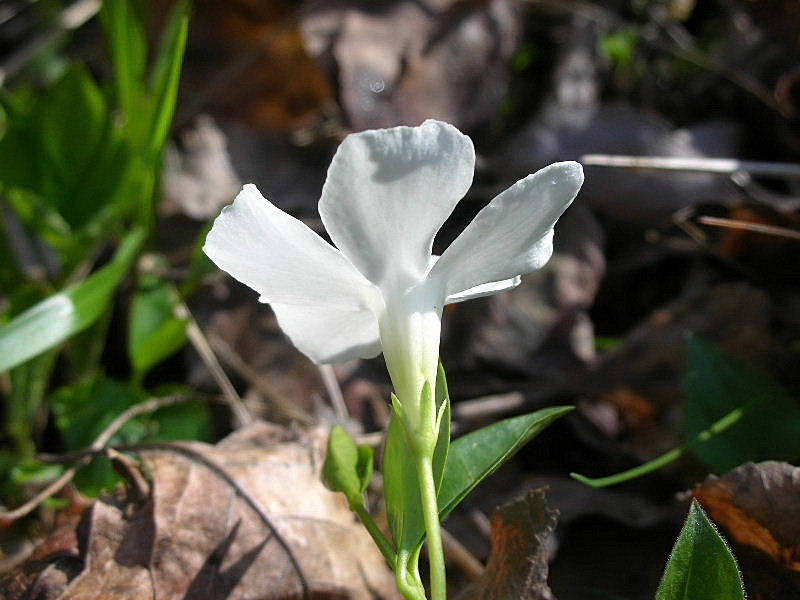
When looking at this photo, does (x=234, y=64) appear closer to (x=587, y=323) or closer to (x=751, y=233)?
(x=587, y=323)

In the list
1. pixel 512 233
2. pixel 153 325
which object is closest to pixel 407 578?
pixel 512 233

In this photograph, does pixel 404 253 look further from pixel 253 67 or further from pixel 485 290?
pixel 253 67

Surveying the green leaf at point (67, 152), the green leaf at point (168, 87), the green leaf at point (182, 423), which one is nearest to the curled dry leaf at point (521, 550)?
the green leaf at point (182, 423)

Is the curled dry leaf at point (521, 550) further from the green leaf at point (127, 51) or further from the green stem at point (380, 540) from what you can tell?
the green leaf at point (127, 51)

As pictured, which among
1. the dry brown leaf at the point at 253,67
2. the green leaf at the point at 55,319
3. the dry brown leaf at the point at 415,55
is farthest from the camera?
Answer: the dry brown leaf at the point at 253,67

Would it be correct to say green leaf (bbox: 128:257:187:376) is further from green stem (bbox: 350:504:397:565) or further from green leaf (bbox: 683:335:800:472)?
green leaf (bbox: 683:335:800:472)

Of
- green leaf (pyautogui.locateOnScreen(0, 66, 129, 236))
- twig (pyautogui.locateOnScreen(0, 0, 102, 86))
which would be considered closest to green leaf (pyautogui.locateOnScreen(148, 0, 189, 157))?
green leaf (pyautogui.locateOnScreen(0, 66, 129, 236))

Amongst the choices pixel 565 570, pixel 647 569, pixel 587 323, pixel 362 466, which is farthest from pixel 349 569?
pixel 587 323
